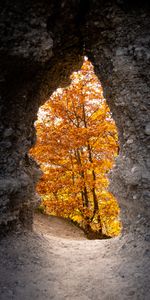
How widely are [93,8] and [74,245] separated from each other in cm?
564

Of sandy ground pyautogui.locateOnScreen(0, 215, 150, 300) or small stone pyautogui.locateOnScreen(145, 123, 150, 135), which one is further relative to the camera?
small stone pyautogui.locateOnScreen(145, 123, 150, 135)

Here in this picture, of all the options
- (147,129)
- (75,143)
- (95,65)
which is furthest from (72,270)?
(75,143)

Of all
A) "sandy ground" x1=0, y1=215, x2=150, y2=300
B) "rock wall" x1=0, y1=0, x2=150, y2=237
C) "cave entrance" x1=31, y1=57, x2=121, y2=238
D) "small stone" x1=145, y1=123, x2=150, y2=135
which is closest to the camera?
"sandy ground" x1=0, y1=215, x2=150, y2=300

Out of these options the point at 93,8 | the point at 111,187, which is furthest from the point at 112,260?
the point at 93,8

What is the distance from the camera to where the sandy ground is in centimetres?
446

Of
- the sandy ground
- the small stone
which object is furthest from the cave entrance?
the small stone

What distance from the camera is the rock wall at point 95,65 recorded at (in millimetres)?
4707

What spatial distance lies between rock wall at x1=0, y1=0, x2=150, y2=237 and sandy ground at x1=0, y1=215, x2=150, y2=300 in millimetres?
501

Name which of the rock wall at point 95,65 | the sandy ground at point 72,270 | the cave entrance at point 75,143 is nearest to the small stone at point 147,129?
the rock wall at point 95,65

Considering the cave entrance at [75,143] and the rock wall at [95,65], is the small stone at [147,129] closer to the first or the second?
the rock wall at [95,65]

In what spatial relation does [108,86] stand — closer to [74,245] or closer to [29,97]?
[29,97]

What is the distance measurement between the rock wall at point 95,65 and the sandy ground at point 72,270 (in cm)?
50

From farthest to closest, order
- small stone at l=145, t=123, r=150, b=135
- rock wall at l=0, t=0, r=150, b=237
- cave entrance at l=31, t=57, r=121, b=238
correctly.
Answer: cave entrance at l=31, t=57, r=121, b=238 → small stone at l=145, t=123, r=150, b=135 → rock wall at l=0, t=0, r=150, b=237

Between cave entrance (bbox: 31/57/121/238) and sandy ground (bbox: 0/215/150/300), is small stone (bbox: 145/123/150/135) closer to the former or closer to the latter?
sandy ground (bbox: 0/215/150/300)
